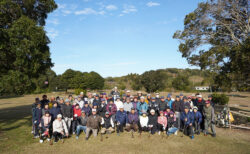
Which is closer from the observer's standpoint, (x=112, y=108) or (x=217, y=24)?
(x=112, y=108)

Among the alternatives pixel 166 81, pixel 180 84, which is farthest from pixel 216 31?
pixel 180 84

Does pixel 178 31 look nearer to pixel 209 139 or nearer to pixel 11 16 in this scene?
pixel 209 139

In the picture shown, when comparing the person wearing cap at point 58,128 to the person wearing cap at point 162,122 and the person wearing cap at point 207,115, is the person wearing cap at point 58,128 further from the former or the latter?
the person wearing cap at point 207,115

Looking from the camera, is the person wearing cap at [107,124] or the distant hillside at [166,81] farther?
the distant hillside at [166,81]

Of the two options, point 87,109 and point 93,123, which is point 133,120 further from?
point 87,109

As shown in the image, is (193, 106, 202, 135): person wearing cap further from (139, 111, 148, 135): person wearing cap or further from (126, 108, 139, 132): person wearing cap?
(126, 108, 139, 132): person wearing cap

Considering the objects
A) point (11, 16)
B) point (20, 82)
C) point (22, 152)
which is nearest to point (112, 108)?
point (22, 152)

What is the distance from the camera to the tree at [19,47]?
30.1ft

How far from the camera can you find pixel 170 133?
953cm

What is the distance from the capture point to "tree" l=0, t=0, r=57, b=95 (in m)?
9.17

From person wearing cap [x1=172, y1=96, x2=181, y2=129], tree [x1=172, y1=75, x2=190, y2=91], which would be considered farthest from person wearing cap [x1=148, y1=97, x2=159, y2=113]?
tree [x1=172, y1=75, x2=190, y2=91]

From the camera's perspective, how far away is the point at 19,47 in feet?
29.9

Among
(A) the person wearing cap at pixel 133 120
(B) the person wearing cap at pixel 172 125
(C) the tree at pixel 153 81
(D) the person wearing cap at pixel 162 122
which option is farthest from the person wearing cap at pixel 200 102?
(C) the tree at pixel 153 81

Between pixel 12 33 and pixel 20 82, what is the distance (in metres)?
2.94
